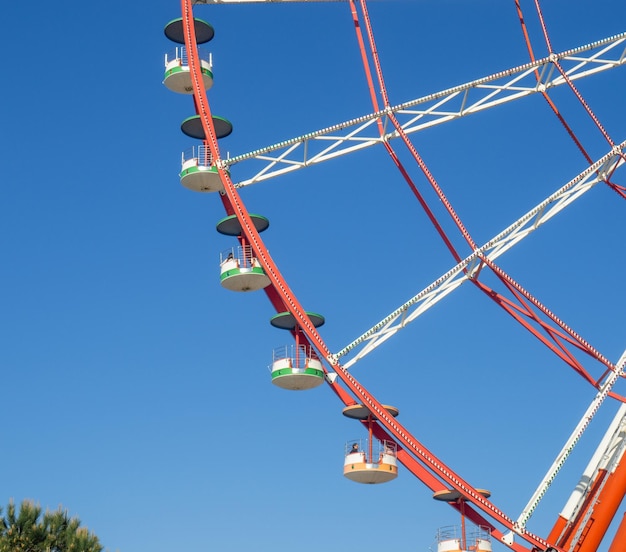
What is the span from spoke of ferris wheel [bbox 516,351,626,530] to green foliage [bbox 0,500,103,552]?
32.7 feet

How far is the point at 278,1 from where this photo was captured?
38844mm

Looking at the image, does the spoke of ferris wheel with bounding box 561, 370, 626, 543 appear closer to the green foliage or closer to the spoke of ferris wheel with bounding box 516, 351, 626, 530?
the spoke of ferris wheel with bounding box 516, 351, 626, 530

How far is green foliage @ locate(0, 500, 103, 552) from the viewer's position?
118 ft

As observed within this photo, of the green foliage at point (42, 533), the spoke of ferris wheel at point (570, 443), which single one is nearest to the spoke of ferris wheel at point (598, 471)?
the spoke of ferris wheel at point (570, 443)

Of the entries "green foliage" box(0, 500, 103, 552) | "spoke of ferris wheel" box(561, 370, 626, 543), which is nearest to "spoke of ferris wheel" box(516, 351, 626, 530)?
"spoke of ferris wheel" box(561, 370, 626, 543)

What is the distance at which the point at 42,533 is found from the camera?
36.3 m

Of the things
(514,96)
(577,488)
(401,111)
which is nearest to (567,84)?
(514,96)

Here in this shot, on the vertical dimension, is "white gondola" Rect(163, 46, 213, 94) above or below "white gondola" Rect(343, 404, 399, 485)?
above

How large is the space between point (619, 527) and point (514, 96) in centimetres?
1120

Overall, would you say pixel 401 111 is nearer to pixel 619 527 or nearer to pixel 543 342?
pixel 543 342

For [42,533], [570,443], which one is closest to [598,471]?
[570,443]

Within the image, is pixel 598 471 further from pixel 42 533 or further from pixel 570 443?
pixel 42 533

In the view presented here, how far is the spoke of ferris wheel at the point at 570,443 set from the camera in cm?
Result: 3575

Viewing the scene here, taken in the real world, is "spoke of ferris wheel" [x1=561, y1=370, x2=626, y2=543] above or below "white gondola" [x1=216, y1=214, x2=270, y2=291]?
below
